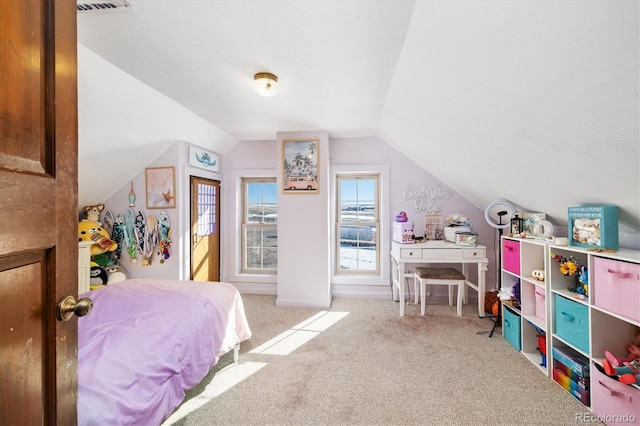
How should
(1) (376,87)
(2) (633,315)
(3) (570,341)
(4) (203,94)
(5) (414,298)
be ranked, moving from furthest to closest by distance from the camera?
(5) (414,298) < (4) (203,94) < (1) (376,87) < (3) (570,341) < (2) (633,315)

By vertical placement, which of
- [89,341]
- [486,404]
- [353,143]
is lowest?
[486,404]

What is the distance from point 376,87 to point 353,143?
159 cm

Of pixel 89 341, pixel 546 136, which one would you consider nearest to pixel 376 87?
pixel 546 136

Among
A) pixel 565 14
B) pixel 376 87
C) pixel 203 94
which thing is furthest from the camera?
pixel 203 94

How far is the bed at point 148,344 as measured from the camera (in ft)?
3.59

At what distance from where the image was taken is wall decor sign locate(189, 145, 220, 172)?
334 cm

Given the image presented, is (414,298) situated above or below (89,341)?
below

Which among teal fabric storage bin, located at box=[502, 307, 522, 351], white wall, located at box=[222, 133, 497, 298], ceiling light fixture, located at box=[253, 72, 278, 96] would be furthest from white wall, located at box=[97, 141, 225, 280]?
teal fabric storage bin, located at box=[502, 307, 522, 351]

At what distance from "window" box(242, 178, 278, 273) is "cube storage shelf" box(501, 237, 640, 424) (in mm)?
3128

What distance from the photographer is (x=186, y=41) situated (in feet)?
5.35

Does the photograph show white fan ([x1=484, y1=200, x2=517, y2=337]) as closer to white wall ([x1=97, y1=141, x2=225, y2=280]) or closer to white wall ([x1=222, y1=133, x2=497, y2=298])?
white wall ([x1=222, y1=133, x2=497, y2=298])

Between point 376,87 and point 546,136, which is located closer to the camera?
point 546,136

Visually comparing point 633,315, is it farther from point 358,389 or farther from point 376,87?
point 376,87

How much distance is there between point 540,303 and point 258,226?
3475mm
